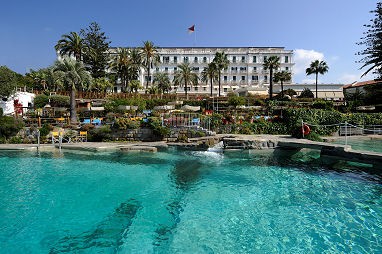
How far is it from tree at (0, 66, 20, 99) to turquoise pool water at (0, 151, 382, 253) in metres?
18.8

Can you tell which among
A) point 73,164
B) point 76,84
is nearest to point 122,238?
point 73,164

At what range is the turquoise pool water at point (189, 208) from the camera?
675 centimetres

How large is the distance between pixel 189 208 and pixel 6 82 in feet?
103

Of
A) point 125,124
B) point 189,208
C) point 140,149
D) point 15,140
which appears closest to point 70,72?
point 15,140

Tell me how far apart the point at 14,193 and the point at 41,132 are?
48.3 ft

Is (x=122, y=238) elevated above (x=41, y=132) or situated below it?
below

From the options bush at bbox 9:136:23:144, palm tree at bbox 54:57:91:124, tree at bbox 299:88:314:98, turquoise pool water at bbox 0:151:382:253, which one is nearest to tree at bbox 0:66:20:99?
palm tree at bbox 54:57:91:124

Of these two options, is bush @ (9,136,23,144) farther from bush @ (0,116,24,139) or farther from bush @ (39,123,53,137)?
bush @ (39,123,53,137)

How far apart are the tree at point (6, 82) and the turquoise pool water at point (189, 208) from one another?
18.8 meters

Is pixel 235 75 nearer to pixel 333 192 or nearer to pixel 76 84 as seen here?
pixel 76 84

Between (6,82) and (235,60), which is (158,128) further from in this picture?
(235,60)

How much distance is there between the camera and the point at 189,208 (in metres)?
9.08

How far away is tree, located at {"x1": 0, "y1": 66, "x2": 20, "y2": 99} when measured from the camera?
96.5 feet

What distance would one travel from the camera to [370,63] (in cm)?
3078
